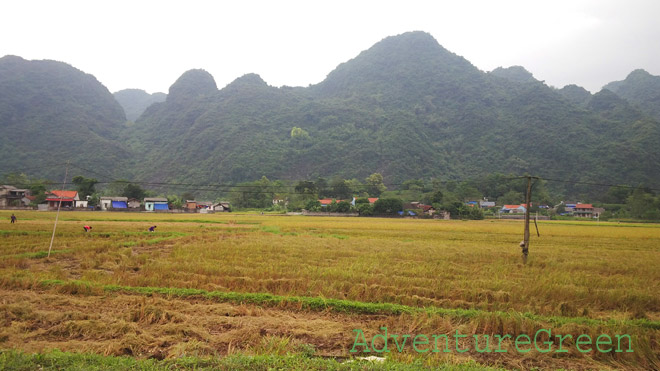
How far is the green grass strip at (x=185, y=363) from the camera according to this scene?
3934mm

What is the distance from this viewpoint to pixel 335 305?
6.91 meters

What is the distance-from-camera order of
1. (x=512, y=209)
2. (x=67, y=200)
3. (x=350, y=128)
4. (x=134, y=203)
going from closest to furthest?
(x=67, y=200) → (x=134, y=203) → (x=512, y=209) → (x=350, y=128)

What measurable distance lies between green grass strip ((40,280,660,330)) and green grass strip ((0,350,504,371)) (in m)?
2.35

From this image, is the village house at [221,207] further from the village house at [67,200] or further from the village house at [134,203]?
the village house at [67,200]

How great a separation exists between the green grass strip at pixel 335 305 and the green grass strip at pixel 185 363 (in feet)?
7.72

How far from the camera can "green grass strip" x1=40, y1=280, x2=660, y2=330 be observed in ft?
20.8

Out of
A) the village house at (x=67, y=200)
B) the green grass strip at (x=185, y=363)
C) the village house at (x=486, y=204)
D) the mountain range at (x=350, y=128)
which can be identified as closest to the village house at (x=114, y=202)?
the village house at (x=67, y=200)

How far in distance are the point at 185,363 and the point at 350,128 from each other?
12736 centimetres

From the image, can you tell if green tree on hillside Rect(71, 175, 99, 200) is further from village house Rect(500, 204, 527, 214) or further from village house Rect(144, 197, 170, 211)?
village house Rect(500, 204, 527, 214)

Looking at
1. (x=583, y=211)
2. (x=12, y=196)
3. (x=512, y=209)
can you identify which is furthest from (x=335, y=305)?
(x=583, y=211)

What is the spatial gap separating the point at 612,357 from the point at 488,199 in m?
80.4

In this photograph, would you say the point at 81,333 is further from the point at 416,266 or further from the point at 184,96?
the point at 184,96

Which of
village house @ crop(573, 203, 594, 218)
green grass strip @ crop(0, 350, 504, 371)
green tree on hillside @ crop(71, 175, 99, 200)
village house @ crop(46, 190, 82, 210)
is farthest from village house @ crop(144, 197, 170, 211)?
village house @ crop(573, 203, 594, 218)

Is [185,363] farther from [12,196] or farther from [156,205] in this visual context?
[12,196]
